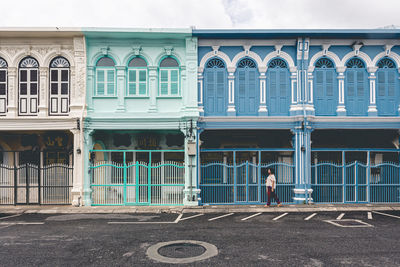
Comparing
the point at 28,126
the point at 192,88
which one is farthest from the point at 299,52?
the point at 28,126

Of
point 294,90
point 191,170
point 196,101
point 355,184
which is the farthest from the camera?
point 294,90

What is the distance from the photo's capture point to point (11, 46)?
38.3ft

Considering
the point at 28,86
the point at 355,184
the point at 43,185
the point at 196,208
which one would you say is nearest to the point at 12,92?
the point at 28,86

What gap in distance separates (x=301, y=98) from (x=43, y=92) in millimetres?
10946

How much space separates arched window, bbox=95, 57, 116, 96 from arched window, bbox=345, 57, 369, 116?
398 inches

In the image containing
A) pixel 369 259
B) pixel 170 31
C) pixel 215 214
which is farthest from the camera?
pixel 170 31

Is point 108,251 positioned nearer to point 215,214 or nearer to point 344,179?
point 215,214

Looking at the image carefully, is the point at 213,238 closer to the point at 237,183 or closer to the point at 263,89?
the point at 237,183

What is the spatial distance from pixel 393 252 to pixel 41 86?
13.2 meters

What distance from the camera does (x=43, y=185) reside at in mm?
11602

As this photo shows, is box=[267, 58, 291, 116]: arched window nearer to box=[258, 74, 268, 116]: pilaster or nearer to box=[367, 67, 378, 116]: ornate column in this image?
box=[258, 74, 268, 116]: pilaster

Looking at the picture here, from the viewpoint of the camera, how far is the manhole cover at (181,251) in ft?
19.1

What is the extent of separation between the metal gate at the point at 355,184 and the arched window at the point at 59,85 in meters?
11.0

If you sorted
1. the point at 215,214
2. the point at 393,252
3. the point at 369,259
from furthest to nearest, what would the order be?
1. the point at 215,214
2. the point at 393,252
3. the point at 369,259
